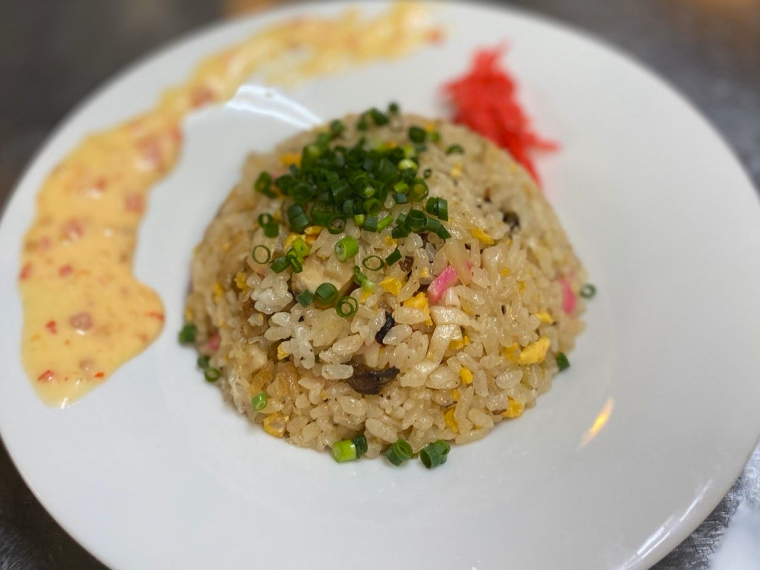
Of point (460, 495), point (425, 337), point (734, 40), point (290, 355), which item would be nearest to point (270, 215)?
point (290, 355)

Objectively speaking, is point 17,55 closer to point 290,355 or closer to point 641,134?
point 290,355

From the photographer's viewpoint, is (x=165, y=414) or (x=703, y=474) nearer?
(x=703, y=474)

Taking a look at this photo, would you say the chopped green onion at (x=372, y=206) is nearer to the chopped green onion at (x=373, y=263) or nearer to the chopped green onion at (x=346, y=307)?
the chopped green onion at (x=373, y=263)

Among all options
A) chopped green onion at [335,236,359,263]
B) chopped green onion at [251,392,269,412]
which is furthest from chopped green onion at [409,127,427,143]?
chopped green onion at [251,392,269,412]

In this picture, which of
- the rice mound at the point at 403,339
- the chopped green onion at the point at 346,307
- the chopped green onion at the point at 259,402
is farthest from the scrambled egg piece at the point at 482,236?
the chopped green onion at the point at 259,402

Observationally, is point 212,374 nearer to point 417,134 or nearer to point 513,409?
point 513,409

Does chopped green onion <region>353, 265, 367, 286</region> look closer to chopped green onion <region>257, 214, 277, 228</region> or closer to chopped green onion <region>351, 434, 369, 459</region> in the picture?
chopped green onion <region>257, 214, 277, 228</region>
